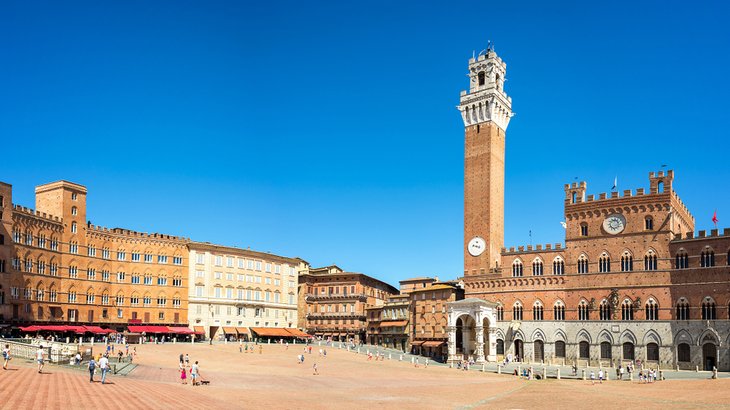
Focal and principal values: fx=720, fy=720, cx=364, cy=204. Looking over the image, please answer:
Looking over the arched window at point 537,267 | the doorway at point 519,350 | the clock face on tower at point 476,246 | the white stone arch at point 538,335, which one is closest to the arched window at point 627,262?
the arched window at point 537,267

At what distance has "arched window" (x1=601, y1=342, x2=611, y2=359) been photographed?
262 feet

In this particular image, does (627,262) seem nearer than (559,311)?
Yes

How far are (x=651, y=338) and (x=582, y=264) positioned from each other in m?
11.2

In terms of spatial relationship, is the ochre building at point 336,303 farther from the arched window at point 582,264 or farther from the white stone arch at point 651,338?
the white stone arch at point 651,338

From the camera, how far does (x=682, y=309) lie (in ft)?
246

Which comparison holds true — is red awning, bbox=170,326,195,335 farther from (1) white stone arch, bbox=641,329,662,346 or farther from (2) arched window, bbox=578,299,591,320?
(1) white stone arch, bbox=641,329,662,346

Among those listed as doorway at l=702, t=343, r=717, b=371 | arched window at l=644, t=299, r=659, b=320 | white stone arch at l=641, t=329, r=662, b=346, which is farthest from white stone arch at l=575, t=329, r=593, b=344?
doorway at l=702, t=343, r=717, b=371

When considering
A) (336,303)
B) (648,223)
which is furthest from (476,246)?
(336,303)

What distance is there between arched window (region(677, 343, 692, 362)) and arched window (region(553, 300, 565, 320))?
522 inches

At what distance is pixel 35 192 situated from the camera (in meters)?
93.0

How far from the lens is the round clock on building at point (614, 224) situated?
8069 centimetres

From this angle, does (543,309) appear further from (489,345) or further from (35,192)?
(35,192)

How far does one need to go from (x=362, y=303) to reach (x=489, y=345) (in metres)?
32.7

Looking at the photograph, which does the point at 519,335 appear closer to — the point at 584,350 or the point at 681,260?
the point at 584,350
